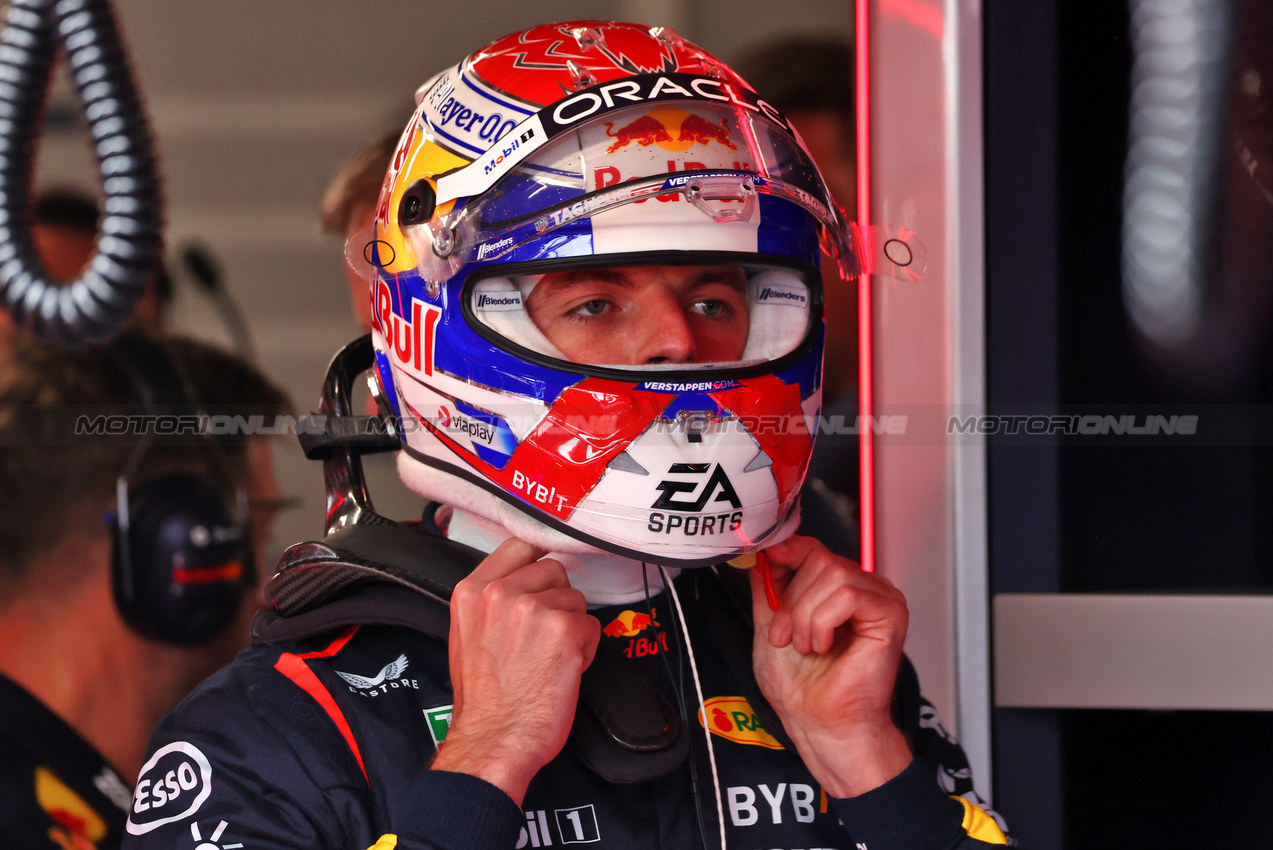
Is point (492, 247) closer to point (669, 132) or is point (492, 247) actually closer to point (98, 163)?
point (669, 132)

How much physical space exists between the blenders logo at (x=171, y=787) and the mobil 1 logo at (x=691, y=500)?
0.44 metres

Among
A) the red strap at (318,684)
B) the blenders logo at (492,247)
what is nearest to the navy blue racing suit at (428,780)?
the red strap at (318,684)

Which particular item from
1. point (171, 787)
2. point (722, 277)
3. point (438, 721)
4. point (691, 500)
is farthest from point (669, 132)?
point (171, 787)

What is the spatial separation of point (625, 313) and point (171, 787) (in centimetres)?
59

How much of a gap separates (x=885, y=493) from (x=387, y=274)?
77cm

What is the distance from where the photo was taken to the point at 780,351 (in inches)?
42.9

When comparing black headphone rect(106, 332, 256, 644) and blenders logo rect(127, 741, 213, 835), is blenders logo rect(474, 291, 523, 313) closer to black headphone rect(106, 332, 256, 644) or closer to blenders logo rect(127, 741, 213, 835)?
blenders logo rect(127, 741, 213, 835)

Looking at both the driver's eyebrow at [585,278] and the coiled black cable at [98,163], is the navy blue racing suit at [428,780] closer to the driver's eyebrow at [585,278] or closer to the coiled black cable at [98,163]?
the driver's eyebrow at [585,278]

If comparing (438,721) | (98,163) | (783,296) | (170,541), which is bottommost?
(170,541)

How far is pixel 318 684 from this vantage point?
94cm

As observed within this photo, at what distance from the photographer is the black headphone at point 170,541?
1.92 metres

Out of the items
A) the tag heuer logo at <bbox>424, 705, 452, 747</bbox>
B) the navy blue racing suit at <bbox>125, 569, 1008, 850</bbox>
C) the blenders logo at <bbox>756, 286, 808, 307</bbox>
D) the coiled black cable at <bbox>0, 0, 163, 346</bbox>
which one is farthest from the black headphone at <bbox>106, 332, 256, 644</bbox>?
the blenders logo at <bbox>756, 286, 808, 307</bbox>

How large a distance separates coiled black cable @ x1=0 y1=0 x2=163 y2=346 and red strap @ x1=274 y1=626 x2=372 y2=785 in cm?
120

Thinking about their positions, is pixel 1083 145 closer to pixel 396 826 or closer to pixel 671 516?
pixel 671 516
